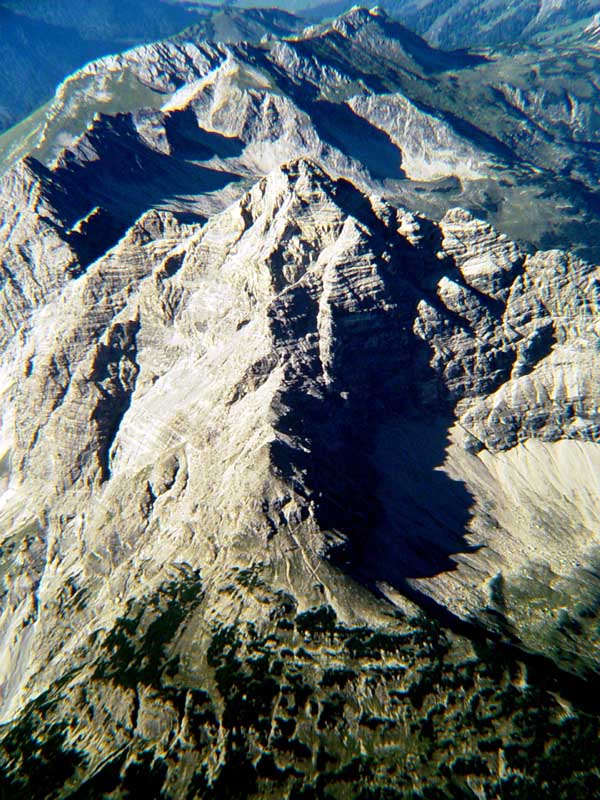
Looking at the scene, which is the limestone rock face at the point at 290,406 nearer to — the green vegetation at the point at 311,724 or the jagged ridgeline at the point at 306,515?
the jagged ridgeline at the point at 306,515

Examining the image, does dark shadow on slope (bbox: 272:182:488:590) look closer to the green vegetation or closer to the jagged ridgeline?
the jagged ridgeline

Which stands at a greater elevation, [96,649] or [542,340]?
[542,340]

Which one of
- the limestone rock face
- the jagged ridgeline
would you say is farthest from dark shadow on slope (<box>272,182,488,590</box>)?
the jagged ridgeline

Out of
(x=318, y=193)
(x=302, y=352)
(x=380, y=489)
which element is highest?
(x=318, y=193)

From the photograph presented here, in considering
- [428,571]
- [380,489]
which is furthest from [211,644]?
[380,489]

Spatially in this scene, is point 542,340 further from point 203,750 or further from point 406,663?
point 203,750

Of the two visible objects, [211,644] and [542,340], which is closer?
[211,644]

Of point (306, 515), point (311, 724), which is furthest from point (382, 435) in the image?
point (311, 724)
